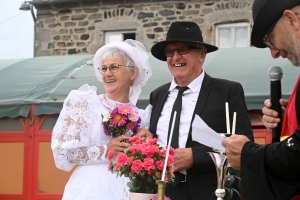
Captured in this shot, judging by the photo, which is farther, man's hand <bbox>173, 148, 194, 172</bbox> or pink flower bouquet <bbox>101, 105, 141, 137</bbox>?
pink flower bouquet <bbox>101, 105, 141, 137</bbox>

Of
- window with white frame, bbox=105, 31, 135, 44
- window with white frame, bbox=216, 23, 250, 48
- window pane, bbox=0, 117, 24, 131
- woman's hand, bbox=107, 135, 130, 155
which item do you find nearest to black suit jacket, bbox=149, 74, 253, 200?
woman's hand, bbox=107, 135, 130, 155

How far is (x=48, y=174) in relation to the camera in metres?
7.67

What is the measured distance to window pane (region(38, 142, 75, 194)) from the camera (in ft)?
24.9

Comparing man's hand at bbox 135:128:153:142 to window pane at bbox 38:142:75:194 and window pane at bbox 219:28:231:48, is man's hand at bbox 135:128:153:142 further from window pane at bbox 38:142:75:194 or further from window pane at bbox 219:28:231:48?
window pane at bbox 219:28:231:48

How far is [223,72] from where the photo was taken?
740 centimetres

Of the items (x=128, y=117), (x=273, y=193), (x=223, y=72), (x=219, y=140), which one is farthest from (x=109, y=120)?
(x=223, y=72)

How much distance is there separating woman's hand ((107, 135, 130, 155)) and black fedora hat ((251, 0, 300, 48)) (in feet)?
3.90

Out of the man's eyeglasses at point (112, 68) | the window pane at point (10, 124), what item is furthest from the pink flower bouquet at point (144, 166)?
the window pane at point (10, 124)

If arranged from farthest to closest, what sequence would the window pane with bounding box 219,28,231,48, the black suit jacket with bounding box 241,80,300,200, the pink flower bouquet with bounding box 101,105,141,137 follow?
the window pane with bounding box 219,28,231,48, the pink flower bouquet with bounding box 101,105,141,137, the black suit jacket with bounding box 241,80,300,200

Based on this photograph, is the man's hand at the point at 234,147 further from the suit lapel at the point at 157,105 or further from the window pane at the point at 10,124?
the window pane at the point at 10,124

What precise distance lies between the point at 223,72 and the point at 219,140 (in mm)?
4912

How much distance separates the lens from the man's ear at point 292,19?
245cm

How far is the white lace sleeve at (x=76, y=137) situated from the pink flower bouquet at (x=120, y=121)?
110 millimetres

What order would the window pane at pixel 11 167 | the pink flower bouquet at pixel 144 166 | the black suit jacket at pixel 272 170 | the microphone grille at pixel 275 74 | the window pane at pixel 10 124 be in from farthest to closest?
1. the window pane at pixel 11 167
2. the window pane at pixel 10 124
3. the pink flower bouquet at pixel 144 166
4. the microphone grille at pixel 275 74
5. the black suit jacket at pixel 272 170
